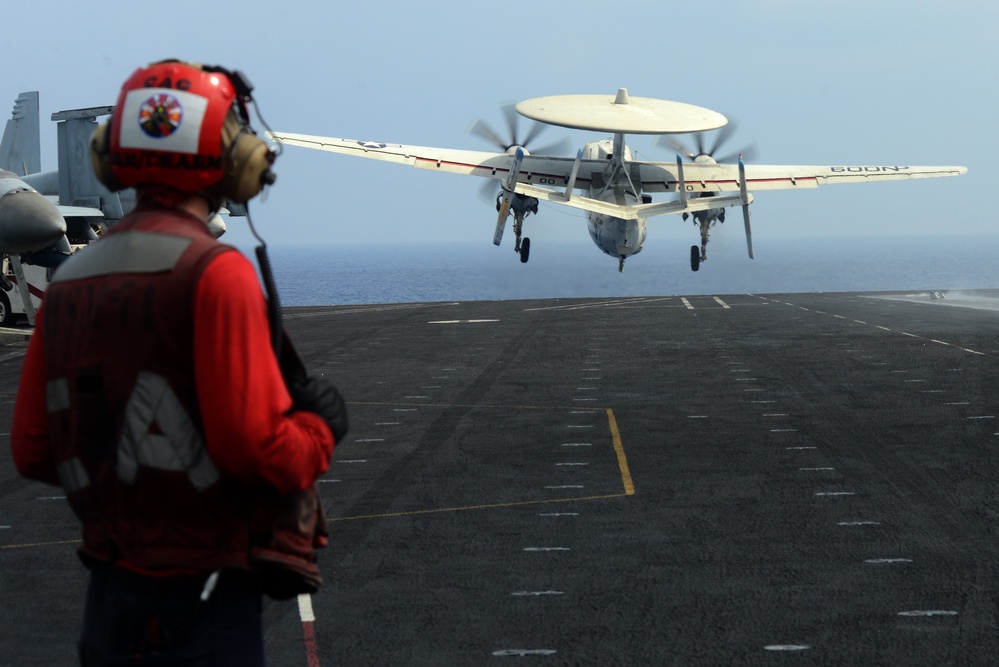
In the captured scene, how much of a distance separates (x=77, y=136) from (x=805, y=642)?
93.2 ft

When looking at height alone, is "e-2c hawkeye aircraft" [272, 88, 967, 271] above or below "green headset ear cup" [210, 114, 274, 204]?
above

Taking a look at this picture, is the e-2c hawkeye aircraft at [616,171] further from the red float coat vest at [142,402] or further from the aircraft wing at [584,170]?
the red float coat vest at [142,402]

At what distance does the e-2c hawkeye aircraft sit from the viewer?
35312mm

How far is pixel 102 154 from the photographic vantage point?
3275mm

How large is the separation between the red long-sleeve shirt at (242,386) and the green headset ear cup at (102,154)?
0.60 metres

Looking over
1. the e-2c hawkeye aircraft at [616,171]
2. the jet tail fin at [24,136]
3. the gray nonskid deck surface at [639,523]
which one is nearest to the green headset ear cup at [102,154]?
the gray nonskid deck surface at [639,523]

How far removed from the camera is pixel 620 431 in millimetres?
13914

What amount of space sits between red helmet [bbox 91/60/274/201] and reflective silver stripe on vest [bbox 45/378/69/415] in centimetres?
64

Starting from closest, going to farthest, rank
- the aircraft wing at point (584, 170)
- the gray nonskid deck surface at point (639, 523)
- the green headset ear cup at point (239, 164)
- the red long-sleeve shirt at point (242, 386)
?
the red long-sleeve shirt at point (242, 386) → the green headset ear cup at point (239, 164) → the gray nonskid deck surface at point (639, 523) → the aircraft wing at point (584, 170)

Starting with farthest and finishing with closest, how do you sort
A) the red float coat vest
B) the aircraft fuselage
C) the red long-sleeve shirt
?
1. the aircraft fuselage
2. the red float coat vest
3. the red long-sleeve shirt

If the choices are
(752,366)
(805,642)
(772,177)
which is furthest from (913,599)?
(772,177)

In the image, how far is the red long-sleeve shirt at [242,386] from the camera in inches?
114

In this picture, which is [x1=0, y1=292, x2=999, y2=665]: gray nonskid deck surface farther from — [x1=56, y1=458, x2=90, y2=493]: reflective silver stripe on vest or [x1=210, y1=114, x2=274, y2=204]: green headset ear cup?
[x1=210, y1=114, x2=274, y2=204]: green headset ear cup

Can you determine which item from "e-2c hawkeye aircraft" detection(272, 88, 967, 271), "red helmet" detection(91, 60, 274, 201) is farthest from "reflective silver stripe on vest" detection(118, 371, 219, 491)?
"e-2c hawkeye aircraft" detection(272, 88, 967, 271)
